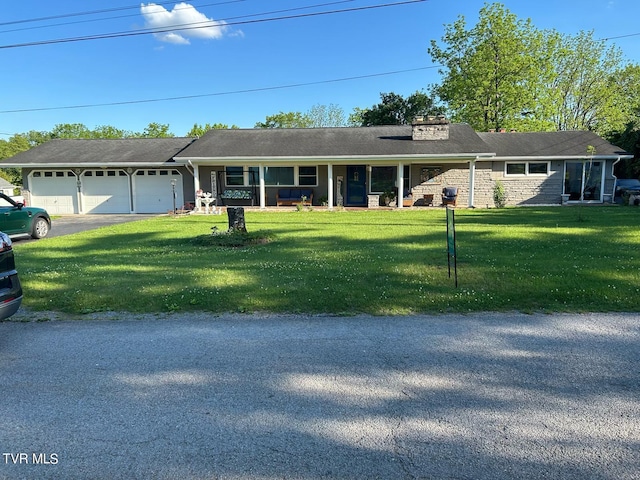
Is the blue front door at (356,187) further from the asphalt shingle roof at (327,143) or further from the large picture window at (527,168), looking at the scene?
the large picture window at (527,168)

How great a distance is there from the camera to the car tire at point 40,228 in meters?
12.6

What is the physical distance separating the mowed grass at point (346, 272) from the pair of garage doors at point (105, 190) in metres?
9.81

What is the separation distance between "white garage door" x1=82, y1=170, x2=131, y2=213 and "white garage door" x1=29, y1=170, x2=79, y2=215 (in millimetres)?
549

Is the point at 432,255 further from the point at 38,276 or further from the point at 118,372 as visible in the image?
the point at 38,276

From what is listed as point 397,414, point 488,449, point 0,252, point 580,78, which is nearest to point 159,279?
point 0,252

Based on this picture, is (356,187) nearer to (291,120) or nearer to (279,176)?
(279,176)

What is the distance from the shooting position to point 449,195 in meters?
20.0

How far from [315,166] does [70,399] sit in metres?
18.8

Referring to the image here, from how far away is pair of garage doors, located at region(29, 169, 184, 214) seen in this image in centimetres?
2161

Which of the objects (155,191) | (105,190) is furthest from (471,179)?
(105,190)

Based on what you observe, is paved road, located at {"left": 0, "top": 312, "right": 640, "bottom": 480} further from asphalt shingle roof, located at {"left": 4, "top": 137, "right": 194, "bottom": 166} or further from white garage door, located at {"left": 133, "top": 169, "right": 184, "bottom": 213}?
asphalt shingle roof, located at {"left": 4, "top": 137, "right": 194, "bottom": 166}

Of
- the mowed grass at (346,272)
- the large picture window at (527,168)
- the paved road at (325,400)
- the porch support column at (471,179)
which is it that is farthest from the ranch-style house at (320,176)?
the paved road at (325,400)

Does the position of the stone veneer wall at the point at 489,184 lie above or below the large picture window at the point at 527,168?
below

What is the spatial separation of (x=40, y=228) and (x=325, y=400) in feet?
43.4
